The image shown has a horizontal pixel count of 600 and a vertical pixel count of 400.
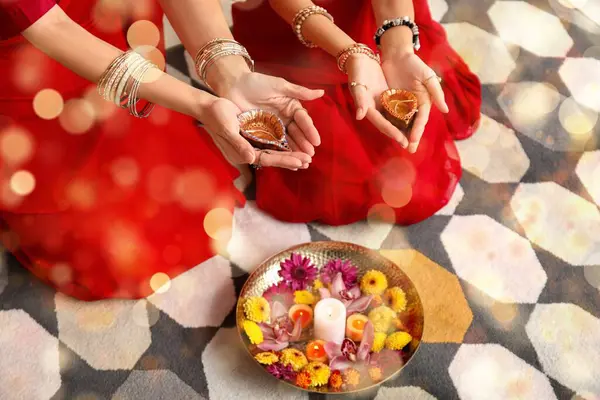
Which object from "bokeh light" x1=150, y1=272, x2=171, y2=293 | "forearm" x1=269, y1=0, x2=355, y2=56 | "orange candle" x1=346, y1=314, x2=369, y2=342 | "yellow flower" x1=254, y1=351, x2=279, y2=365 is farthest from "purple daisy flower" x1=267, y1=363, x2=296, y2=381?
"forearm" x1=269, y1=0, x2=355, y2=56

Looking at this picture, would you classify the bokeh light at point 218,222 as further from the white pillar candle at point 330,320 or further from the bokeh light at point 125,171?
the white pillar candle at point 330,320

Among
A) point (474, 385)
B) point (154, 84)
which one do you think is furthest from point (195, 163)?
point (474, 385)

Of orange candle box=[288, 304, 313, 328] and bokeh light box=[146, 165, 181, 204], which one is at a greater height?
bokeh light box=[146, 165, 181, 204]

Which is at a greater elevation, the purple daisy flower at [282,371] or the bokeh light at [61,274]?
the bokeh light at [61,274]

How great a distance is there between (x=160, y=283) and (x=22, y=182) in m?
0.36

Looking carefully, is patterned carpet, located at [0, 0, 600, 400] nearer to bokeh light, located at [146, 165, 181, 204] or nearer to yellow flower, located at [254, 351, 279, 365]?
yellow flower, located at [254, 351, 279, 365]

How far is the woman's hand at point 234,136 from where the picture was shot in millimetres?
1068

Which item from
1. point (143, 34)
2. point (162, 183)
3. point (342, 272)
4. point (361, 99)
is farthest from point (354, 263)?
point (143, 34)

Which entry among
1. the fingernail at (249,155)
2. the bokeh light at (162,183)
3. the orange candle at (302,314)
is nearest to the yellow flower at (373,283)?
the orange candle at (302,314)

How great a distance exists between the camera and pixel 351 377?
1.03 meters

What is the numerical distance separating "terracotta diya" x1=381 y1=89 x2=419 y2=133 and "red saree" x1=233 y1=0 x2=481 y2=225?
76 millimetres

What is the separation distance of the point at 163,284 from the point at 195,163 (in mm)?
287

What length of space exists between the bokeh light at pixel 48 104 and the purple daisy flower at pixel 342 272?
0.64 m

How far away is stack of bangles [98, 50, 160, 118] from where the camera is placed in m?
1.05
